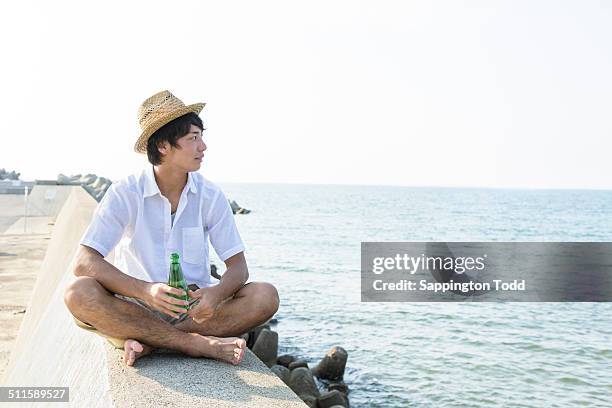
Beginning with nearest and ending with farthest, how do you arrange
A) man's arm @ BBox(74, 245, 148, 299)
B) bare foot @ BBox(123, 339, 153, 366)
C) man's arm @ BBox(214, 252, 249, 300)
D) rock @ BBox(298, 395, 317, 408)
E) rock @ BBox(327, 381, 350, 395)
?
bare foot @ BBox(123, 339, 153, 366), man's arm @ BBox(74, 245, 148, 299), man's arm @ BBox(214, 252, 249, 300), rock @ BBox(298, 395, 317, 408), rock @ BBox(327, 381, 350, 395)

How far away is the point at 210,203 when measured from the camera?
3.85 meters

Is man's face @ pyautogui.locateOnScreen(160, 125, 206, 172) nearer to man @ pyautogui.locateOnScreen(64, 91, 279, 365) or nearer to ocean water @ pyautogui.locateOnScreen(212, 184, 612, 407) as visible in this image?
man @ pyautogui.locateOnScreen(64, 91, 279, 365)

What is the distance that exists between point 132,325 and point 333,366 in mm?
7227

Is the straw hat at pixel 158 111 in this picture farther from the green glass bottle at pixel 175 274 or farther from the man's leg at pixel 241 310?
the man's leg at pixel 241 310

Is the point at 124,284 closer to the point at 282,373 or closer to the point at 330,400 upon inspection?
the point at 330,400

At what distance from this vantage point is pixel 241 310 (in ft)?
12.5

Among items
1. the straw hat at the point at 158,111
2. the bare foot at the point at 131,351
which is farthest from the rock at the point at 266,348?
the bare foot at the point at 131,351

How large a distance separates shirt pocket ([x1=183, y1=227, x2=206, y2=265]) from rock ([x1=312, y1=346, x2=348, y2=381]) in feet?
22.7

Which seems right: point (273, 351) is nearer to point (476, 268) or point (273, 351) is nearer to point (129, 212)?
point (129, 212)

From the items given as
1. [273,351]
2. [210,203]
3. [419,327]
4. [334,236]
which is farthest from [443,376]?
[334,236]

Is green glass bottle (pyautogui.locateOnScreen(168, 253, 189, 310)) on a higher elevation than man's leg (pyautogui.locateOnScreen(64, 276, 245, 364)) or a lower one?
higher

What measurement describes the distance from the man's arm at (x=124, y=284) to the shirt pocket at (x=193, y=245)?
38cm

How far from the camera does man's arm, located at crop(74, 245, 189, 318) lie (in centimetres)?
332

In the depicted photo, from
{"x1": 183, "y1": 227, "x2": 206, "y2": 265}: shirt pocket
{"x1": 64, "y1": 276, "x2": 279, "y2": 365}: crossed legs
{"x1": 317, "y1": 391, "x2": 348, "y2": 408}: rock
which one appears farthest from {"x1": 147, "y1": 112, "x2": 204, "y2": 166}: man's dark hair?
{"x1": 317, "y1": 391, "x2": 348, "y2": 408}: rock
